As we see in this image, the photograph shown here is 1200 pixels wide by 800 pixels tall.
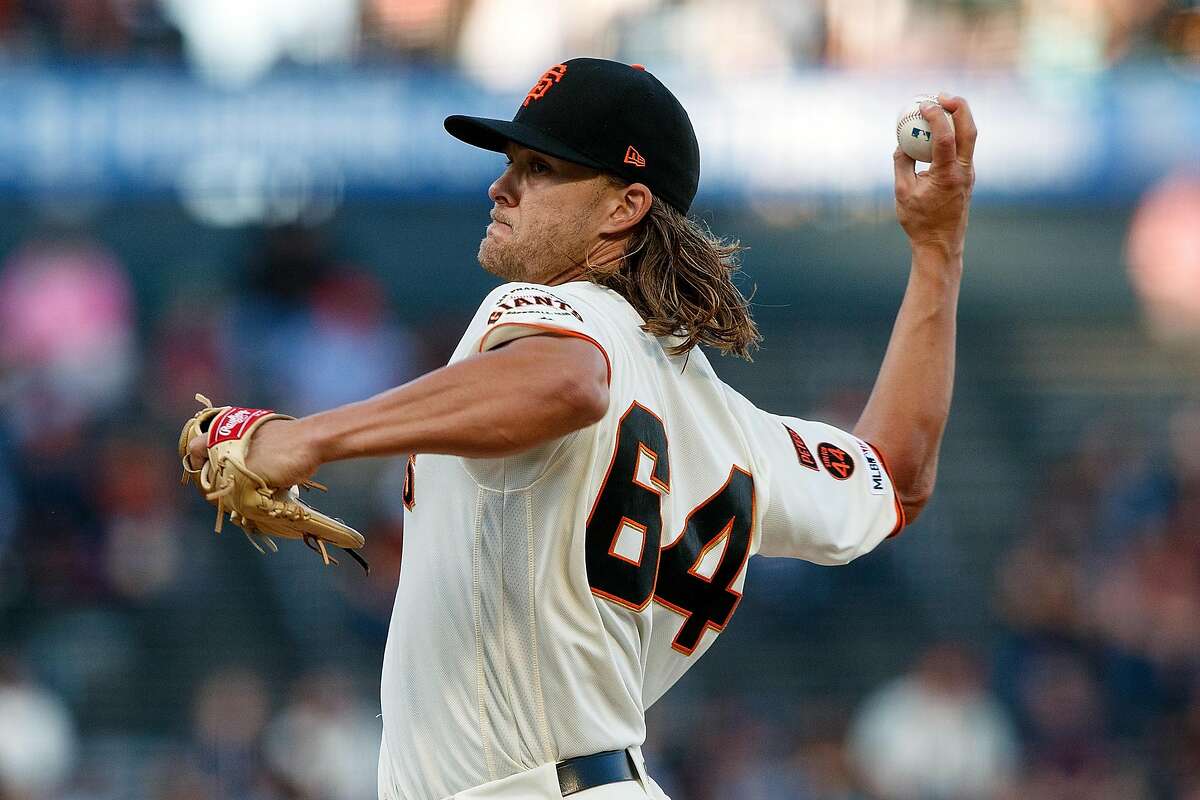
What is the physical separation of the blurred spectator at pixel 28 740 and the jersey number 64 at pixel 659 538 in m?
6.71

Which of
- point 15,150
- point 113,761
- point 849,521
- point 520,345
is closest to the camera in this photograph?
point 520,345

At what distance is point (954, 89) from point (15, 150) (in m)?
6.67

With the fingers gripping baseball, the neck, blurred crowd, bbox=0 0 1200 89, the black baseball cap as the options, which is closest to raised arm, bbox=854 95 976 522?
the fingers gripping baseball

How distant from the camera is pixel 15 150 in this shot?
11.6 m

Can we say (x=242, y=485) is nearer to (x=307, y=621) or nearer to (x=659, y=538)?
(x=659, y=538)

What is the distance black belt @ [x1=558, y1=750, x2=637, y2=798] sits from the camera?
279cm

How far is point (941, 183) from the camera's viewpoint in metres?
3.56

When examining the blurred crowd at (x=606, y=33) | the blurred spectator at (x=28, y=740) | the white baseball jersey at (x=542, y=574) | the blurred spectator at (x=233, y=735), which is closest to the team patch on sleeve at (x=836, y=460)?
the white baseball jersey at (x=542, y=574)

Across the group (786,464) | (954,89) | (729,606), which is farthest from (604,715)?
(954,89)

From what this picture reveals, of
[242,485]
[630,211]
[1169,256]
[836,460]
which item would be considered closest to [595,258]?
[630,211]

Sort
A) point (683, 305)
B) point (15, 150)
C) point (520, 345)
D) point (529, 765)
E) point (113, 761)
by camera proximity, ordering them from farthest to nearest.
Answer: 1. point (15, 150)
2. point (113, 761)
3. point (683, 305)
4. point (529, 765)
5. point (520, 345)

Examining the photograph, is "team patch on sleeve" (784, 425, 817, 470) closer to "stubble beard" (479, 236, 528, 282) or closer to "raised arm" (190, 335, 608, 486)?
"stubble beard" (479, 236, 528, 282)

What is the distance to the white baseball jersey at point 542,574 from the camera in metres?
2.76

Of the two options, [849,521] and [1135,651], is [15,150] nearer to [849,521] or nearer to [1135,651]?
[1135,651]
